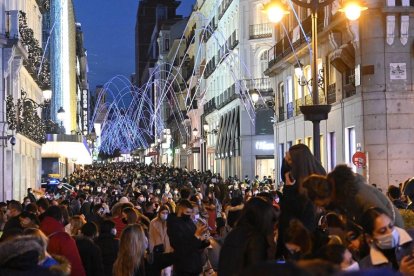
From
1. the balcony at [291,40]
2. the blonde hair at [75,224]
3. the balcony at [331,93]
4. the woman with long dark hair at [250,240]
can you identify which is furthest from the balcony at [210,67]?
the woman with long dark hair at [250,240]

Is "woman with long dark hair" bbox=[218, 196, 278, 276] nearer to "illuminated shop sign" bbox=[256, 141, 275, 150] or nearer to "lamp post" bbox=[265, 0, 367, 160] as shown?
"lamp post" bbox=[265, 0, 367, 160]

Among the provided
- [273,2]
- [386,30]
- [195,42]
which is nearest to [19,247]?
[273,2]

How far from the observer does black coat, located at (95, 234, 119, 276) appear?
10.7 m

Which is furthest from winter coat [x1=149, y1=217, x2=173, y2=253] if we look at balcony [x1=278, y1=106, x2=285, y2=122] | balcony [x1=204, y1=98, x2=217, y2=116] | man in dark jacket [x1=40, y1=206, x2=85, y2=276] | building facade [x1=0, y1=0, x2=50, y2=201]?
balcony [x1=204, y1=98, x2=217, y2=116]

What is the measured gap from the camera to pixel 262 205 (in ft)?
22.3

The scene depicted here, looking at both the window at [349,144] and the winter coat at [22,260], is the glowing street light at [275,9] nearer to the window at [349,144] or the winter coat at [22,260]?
the winter coat at [22,260]

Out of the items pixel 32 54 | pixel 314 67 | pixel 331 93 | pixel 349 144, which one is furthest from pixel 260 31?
pixel 314 67

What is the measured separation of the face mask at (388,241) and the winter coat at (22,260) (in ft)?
7.50

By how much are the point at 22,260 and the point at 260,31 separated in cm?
4974

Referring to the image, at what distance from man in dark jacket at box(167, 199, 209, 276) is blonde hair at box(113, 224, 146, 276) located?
0.94 m

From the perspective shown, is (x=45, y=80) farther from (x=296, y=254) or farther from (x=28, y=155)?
(x=296, y=254)

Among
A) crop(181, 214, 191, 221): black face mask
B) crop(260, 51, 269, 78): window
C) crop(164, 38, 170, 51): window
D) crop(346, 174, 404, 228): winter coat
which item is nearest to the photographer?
crop(346, 174, 404, 228): winter coat

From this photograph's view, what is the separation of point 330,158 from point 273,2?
762 inches

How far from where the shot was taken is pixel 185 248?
1036cm
